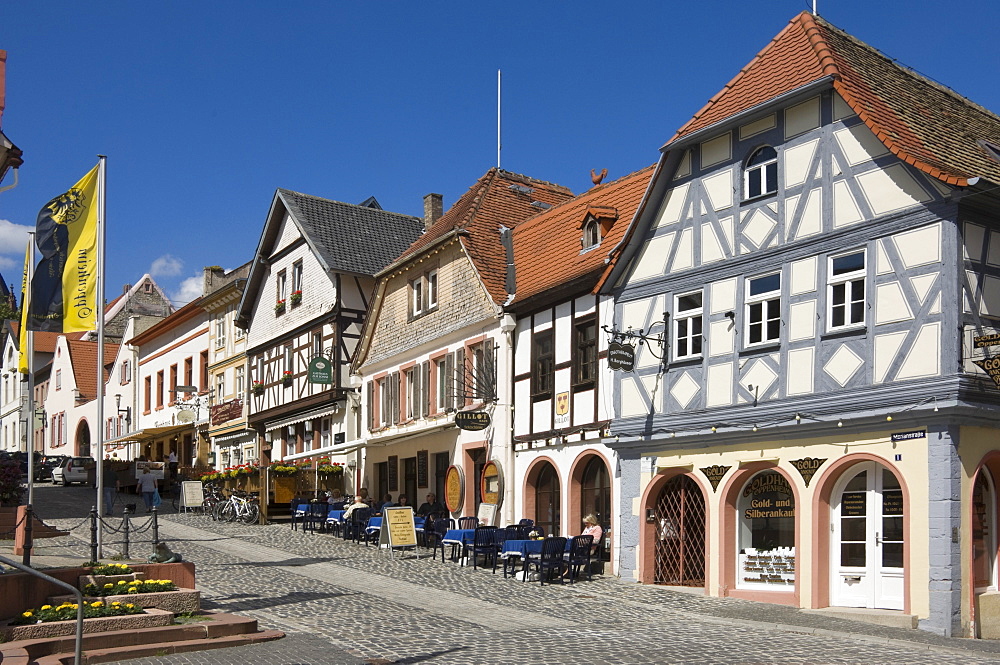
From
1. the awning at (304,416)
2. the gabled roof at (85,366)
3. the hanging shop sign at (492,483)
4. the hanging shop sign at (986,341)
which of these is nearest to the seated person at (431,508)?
the hanging shop sign at (492,483)

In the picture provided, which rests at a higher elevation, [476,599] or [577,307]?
[577,307]

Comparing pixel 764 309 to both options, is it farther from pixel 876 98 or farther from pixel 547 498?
pixel 547 498

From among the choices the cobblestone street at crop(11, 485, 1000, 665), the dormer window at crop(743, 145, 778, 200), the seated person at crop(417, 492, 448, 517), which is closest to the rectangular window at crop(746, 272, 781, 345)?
the dormer window at crop(743, 145, 778, 200)

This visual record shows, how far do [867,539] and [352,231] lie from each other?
23.9 meters

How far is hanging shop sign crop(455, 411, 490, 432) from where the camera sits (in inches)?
1053

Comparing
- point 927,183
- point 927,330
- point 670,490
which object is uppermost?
point 927,183

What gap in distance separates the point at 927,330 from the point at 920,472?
6.39ft

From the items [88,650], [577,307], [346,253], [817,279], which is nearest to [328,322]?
[346,253]

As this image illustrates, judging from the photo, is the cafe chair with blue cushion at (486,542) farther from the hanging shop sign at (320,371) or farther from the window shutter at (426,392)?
the hanging shop sign at (320,371)

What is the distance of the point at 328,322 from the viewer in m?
36.7

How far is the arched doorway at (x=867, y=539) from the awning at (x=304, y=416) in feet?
66.2

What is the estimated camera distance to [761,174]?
783 inches

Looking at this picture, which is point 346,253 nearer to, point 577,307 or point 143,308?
point 577,307

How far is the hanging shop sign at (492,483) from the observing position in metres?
26.7
